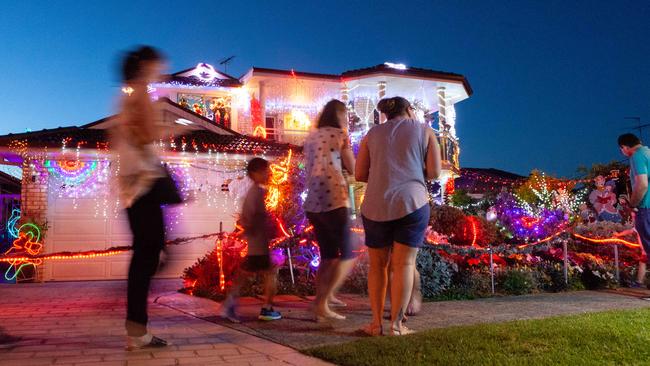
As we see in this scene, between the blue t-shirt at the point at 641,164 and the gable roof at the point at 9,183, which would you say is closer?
the blue t-shirt at the point at 641,164

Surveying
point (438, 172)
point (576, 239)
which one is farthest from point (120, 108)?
point (576, 239)

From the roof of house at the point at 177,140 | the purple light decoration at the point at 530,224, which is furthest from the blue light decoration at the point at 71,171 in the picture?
the purple light decoration at the point at 530,224

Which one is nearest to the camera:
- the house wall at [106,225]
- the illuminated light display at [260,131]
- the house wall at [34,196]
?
the house wall at [34,196]

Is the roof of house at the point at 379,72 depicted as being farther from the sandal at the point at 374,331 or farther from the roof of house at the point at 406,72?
the sandal at the point at 374,331

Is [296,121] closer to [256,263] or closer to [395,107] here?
[256,263]

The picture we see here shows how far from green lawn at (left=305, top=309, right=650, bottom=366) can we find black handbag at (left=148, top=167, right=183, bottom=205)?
1352 mm

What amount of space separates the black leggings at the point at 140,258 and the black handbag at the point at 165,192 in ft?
A: 0.14

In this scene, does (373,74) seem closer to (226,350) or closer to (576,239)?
(576,239)

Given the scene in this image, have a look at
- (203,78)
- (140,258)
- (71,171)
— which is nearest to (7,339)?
(140,258)

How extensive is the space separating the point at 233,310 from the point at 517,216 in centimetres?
1339

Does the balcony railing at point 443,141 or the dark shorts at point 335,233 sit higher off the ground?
the balcony railing at point 443,141

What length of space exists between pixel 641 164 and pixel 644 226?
0.69 meters

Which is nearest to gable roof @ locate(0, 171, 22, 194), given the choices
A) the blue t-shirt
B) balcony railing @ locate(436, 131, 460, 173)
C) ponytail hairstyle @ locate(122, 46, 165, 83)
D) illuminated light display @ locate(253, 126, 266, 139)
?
illuminated light display @ locate(253, 126, 266, 139)

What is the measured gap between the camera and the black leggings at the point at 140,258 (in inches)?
148
